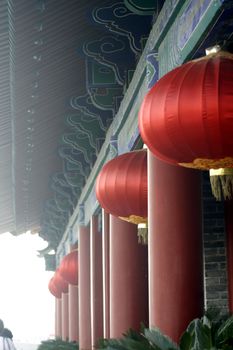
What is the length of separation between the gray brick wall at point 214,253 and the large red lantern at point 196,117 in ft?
10.2

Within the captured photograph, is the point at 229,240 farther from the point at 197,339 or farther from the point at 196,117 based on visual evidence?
the point at 196,117

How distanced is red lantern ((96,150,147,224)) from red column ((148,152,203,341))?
14.8 inches

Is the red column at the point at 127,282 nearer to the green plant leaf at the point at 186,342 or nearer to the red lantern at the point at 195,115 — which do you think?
the green plant leaf at the point at 186,342

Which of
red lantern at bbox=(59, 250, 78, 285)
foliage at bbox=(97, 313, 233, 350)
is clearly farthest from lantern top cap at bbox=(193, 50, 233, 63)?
red lantern at bbox=(59, 250, 78, 285)

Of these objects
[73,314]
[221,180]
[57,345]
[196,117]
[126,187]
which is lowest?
[57,345]

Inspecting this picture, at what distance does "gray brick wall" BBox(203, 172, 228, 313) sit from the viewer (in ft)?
25.4

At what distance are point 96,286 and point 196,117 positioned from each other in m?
7.82

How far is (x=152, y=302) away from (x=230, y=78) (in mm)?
2239

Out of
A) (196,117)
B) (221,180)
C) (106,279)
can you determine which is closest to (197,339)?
(221,180)

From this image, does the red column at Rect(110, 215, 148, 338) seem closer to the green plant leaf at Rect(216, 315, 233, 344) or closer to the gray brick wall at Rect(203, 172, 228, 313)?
the gray brick wall at Rect(203, 172, 228, 313)

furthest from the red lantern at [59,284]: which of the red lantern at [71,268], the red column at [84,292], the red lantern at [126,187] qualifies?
the red lantern at [126,187]

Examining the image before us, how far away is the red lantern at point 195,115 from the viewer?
4289 millimetres

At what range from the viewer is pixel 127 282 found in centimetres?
849

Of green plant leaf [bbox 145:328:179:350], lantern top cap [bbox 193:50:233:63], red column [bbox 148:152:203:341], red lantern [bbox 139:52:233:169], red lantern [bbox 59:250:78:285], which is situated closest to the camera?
red lantern [bbox 139:52:233:169]
